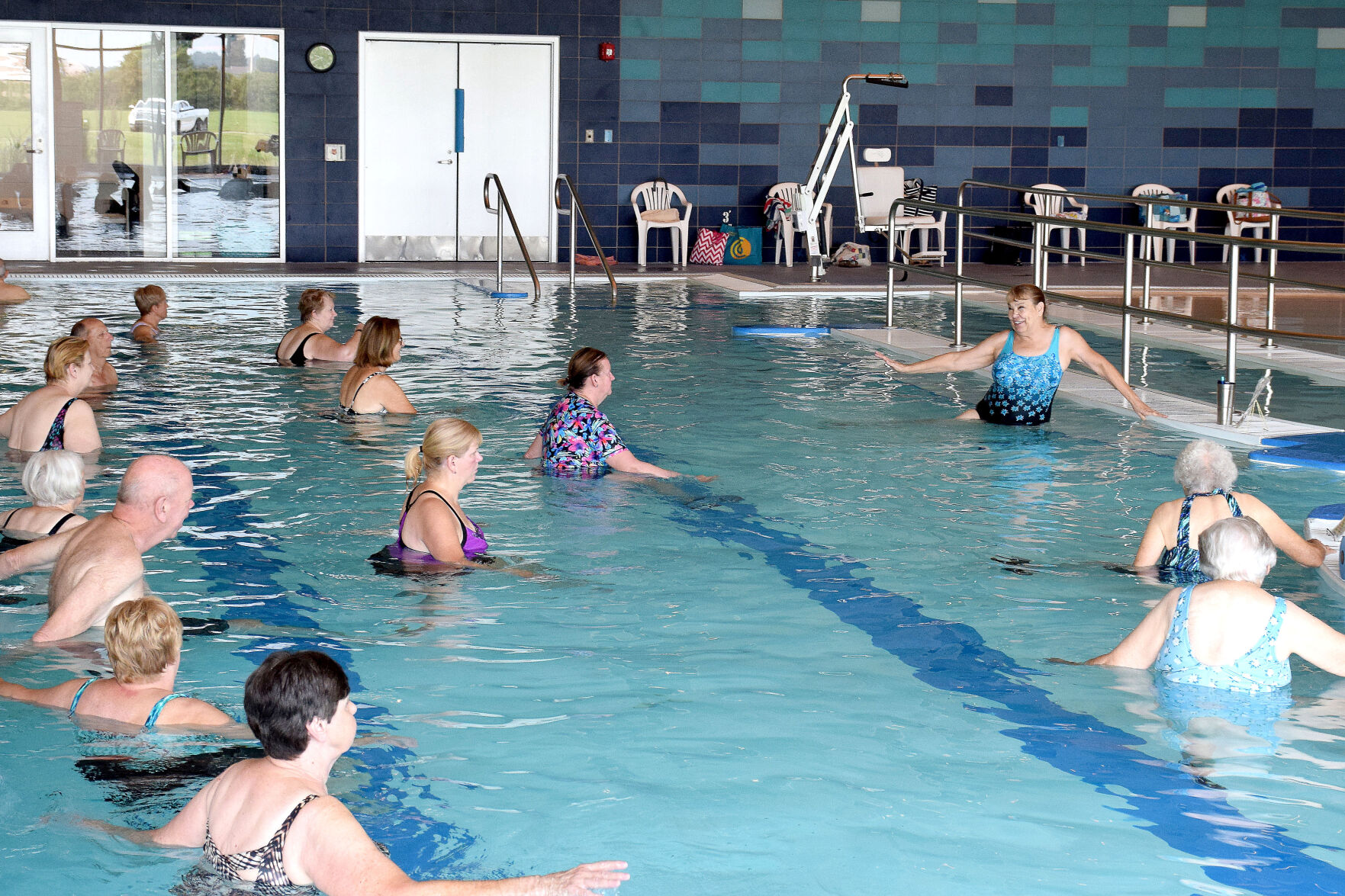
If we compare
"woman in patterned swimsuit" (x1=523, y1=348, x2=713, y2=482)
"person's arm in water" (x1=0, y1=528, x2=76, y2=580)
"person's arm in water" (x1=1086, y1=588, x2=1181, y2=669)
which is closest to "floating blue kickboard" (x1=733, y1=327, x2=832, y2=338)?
"woman in patterned swimsuit" (x1=523, y1=348, x2=713, y2=482)

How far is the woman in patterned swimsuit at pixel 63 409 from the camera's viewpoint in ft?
21.0

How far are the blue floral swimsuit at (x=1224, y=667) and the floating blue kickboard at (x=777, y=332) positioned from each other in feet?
27.5

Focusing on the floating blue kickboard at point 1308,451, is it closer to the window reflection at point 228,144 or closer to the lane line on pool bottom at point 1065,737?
the lane line on pool bottom at point 1065,737

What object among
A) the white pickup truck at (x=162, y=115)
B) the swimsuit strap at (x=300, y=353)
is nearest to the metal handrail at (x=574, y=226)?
the white pickup truck at (x=162, y=115)

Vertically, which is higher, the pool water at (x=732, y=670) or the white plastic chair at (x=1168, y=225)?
the white plastic chair at (x=1168, y=225)

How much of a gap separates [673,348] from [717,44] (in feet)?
26.8

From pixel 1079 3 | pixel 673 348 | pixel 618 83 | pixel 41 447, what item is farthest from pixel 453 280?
pixel 41 447

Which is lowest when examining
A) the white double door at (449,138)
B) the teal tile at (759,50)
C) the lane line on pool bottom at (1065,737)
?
the lane line on pool bottom at (1065,737)

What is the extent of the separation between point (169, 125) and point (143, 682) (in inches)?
604

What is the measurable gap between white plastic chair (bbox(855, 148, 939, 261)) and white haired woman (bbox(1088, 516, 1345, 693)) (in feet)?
43.0

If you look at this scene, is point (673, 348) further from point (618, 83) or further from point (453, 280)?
point (618, 83)

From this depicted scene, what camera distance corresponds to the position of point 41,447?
6.56m

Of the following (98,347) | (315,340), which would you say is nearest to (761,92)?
(315,340)

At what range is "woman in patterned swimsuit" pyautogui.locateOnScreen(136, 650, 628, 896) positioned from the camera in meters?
2.56
